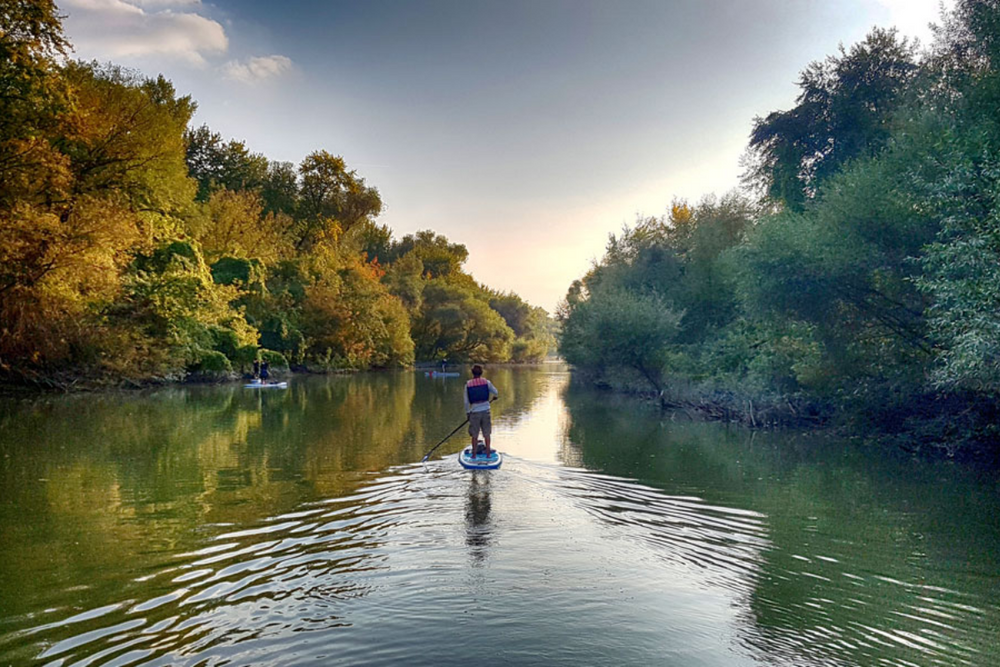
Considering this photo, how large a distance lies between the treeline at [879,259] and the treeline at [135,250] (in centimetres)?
2601

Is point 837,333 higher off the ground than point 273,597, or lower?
higher

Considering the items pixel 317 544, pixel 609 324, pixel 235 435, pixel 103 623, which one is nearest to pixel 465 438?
pixel 235 435

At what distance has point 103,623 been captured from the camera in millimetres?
5605

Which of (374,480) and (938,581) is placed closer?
(938,581)

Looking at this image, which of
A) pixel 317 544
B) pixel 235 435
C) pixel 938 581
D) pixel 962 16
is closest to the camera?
pixel 938 581

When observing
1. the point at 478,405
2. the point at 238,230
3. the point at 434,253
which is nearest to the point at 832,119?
the point at 478,405

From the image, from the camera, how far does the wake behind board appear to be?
13586mm

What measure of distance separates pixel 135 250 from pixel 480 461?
27457 mm

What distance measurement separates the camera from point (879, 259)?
17734mm

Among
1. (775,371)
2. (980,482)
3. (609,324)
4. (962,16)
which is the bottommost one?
(980,482)

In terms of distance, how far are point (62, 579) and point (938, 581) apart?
963cm

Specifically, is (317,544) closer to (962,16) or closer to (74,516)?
(74,516)

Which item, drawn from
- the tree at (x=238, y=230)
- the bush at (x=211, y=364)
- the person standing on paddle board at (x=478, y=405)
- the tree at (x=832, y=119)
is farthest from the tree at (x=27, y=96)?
the tree at (x=832, y=119)

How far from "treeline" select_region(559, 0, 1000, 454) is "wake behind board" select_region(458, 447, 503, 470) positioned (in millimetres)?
9289
